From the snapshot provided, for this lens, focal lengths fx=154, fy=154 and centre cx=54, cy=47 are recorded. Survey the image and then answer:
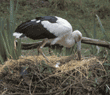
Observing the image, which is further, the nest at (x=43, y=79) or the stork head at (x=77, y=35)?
the stork head at (x=77, y=35)

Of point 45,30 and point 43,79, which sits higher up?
point 45,30

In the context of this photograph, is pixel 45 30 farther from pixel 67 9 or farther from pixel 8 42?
pixel 67 9

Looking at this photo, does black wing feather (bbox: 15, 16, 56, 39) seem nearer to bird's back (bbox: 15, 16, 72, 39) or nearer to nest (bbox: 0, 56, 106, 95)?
bird's back (bbox: 15, 16, 72, 39)

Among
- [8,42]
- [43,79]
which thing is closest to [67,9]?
[8,42]

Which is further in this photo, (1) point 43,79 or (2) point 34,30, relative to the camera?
(2) point 34,30

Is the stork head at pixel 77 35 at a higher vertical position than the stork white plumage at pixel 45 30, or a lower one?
lower

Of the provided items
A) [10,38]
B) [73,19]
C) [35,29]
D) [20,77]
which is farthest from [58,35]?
[73,19]

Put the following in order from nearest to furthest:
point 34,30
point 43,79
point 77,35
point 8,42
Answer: point 43,79 < point 8,42 < point 34,30 < point 77,35

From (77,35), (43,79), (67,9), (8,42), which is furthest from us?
(67,9)

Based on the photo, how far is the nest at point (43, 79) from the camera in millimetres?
1278

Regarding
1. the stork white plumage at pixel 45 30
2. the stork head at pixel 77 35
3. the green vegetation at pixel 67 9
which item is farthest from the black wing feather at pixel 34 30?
the green vegetation at pixel 67 9

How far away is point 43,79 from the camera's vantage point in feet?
4.14

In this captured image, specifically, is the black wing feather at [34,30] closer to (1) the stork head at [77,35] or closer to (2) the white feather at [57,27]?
(2) the white feather at [57,27]

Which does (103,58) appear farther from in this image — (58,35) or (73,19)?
(73,19)
